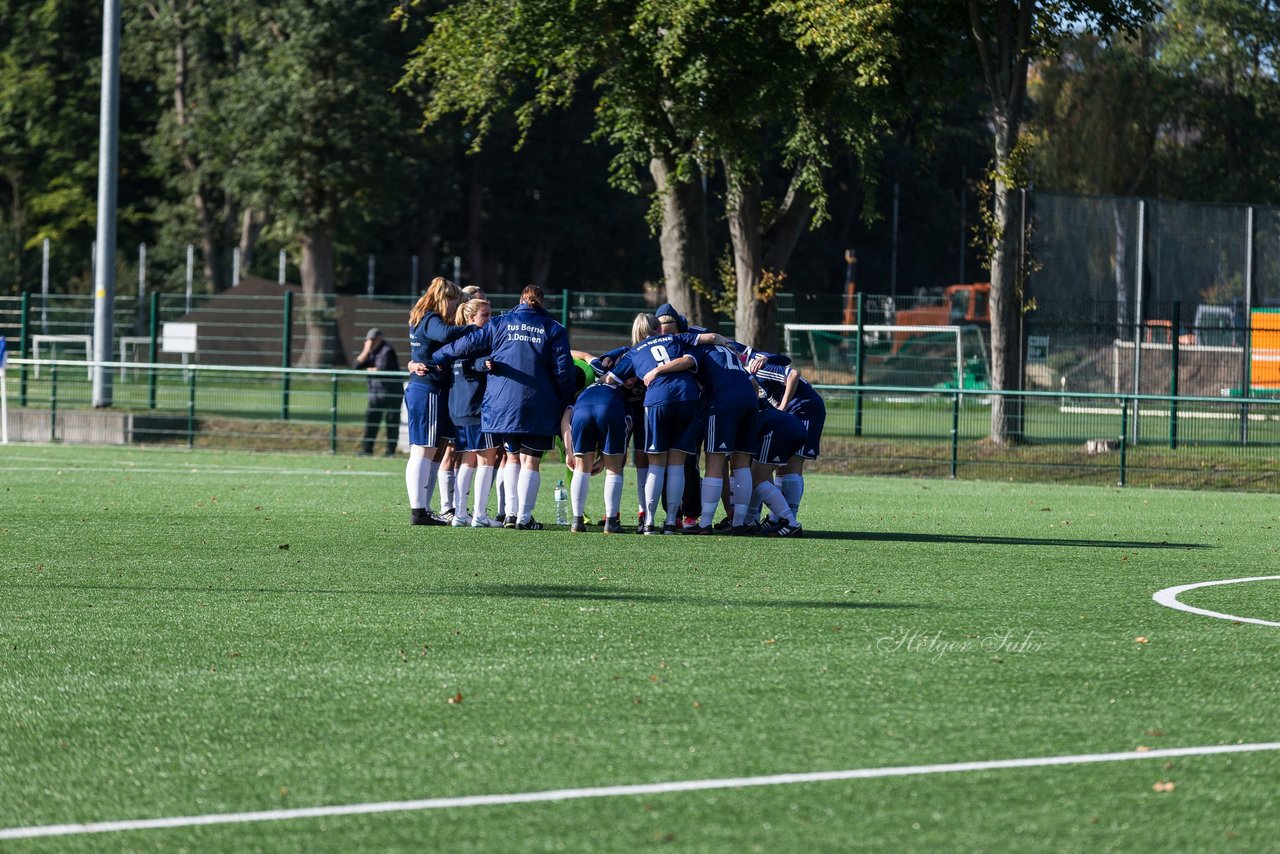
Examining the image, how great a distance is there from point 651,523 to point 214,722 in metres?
7.45

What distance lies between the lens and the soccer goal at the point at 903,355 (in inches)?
1082

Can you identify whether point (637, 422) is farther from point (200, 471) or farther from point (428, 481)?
point (200, 471)

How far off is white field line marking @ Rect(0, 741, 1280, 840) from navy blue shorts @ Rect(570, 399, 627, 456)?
749 centimetres

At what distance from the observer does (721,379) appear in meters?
13.0

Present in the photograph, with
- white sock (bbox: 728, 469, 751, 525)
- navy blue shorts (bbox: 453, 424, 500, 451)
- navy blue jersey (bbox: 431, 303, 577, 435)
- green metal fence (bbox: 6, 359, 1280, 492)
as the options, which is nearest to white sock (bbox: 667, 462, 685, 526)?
white sock (bbox: 728, 469, 751, 525)

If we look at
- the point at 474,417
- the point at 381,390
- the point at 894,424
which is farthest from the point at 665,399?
the point at 381,390

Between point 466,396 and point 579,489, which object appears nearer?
point 579,489

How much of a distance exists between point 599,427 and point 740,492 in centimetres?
131

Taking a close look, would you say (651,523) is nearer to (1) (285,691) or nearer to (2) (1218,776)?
(1) (285,691)

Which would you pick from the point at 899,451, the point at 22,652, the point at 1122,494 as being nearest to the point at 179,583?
the point at 22,652

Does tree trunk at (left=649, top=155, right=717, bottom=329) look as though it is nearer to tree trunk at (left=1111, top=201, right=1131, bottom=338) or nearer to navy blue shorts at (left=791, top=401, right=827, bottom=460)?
tree trunk at (left=1111, top=201, right=1131, bottom=338)

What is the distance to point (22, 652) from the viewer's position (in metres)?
7.43

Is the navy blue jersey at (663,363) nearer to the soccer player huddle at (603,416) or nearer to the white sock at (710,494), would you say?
the soccer player huddle at (603,416)

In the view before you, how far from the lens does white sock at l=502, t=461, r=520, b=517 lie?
13.3 meters
